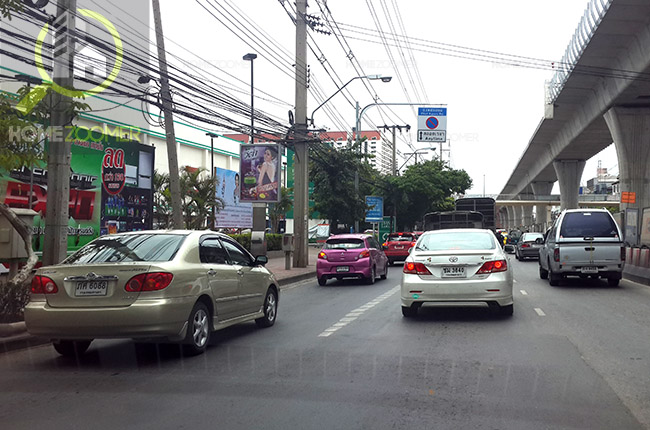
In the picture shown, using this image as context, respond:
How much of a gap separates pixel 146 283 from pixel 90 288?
2.02 feet

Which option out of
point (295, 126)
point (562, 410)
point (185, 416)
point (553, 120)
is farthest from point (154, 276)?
point (553, 120)

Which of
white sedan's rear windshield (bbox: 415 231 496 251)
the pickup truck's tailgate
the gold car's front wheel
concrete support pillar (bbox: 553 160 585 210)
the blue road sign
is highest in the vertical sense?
concrete support pillar (bbox: 553 160 585 210)

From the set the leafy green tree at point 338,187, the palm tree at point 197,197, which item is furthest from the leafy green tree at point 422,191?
the palm tree at point 197,197

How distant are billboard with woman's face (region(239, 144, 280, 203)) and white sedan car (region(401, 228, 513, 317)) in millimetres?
12826

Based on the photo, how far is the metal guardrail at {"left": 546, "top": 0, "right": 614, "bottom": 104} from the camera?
24781mm

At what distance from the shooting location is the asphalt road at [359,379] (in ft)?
15.9

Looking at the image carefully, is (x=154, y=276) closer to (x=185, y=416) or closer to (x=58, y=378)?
(x=58, y=378)

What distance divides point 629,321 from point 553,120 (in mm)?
34995

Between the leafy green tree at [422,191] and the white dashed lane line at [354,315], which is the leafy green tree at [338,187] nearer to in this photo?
the leafy green tree at [422,191]

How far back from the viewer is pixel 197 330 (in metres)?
7.39

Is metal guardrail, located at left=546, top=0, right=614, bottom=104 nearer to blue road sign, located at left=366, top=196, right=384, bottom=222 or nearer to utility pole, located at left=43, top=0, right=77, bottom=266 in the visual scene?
blue road sign, located at left=366, top=196, right=384, bottom=222

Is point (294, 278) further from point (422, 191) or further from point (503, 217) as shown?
point (503, 217)

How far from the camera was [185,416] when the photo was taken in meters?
4.90

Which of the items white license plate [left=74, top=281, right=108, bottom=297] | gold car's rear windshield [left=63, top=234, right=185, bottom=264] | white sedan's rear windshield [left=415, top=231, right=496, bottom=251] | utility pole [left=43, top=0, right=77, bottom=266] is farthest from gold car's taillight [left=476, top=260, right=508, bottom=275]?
utility pole [left=43, top=0, right=77, bottom=266]
